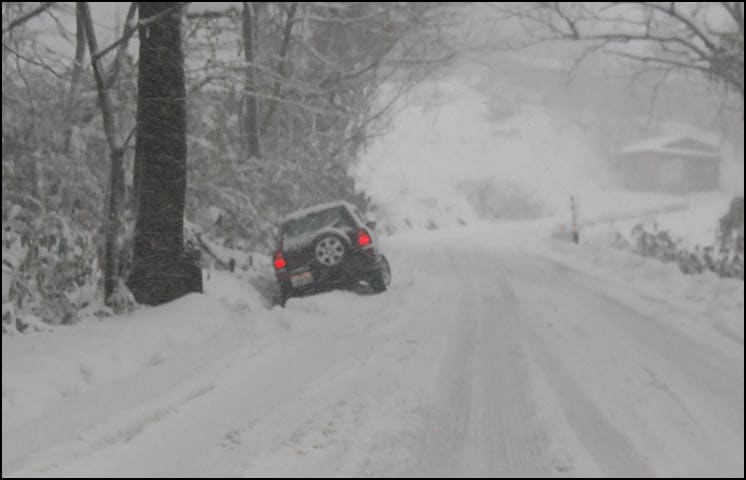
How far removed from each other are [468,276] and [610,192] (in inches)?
1562

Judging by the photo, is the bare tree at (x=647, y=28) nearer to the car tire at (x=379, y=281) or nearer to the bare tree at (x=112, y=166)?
the car tire at (x=379, y=281)

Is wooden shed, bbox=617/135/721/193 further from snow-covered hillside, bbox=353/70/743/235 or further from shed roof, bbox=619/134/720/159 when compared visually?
snow-covered hillside, bbox=353/70/743/235

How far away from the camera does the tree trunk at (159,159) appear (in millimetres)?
7184

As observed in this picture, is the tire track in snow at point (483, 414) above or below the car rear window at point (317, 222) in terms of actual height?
below

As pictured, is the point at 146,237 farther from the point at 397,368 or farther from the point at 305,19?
the point at 305,19

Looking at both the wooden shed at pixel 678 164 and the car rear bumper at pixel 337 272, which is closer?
the car rear bumper at pixel 337 272

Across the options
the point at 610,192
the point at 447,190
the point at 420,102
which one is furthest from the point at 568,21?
the point at 610,192

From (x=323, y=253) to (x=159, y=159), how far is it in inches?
118

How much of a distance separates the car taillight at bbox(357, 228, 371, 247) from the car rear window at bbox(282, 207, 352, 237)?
0.23 metres

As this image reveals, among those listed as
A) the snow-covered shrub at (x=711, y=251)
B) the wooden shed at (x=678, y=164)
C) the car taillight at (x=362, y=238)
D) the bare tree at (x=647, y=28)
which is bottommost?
the snow-covered shrub at (x=711, y=251)

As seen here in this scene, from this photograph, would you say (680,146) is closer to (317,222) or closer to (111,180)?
(317,222)

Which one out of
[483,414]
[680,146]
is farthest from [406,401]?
[680,146]

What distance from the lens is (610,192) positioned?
159ft

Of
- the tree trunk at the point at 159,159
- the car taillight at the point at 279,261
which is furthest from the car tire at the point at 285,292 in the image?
the tree trunk at the point at 159,159
